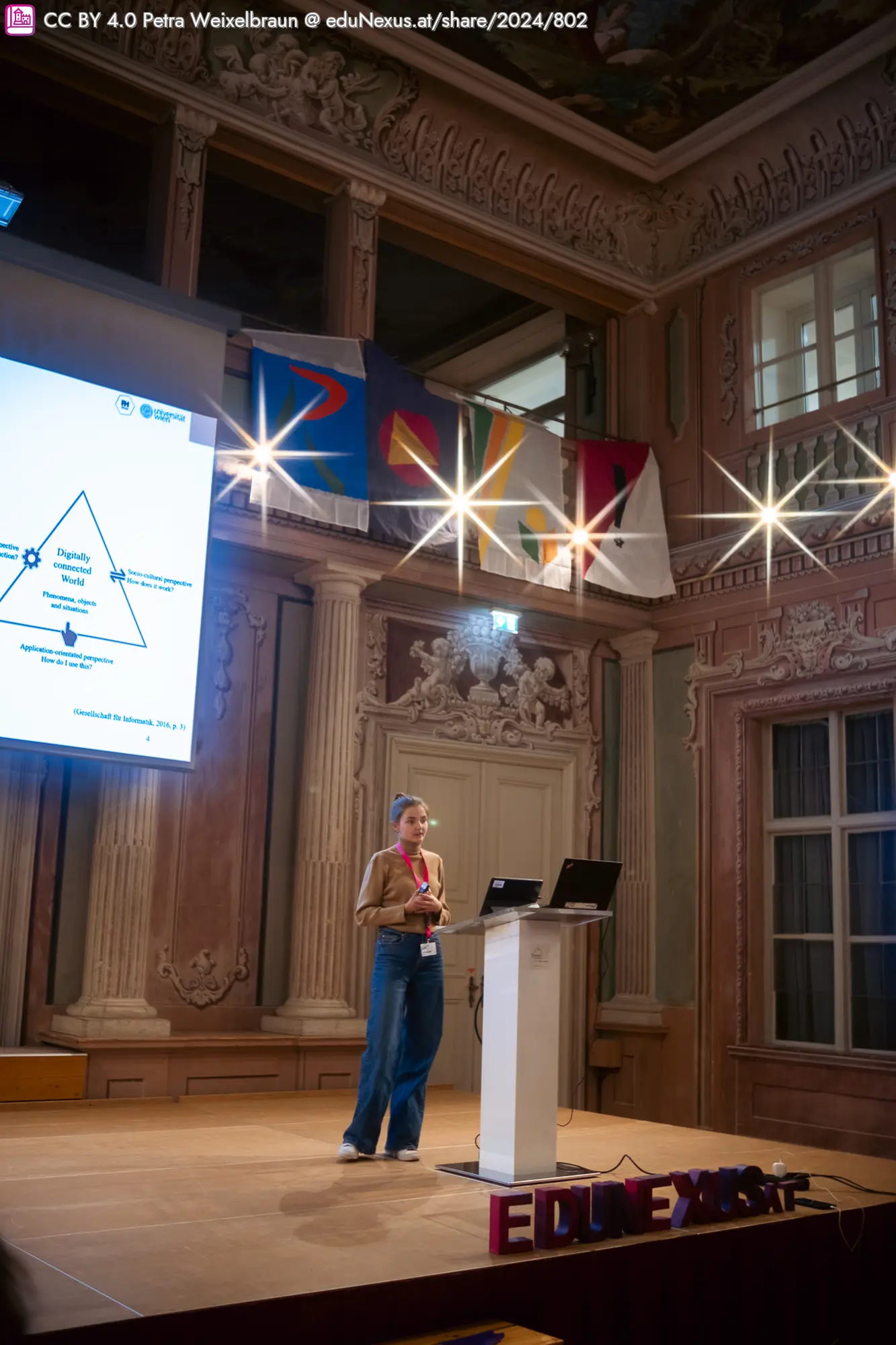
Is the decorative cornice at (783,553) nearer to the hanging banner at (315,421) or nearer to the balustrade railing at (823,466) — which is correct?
the balustrade railing at (823,466)

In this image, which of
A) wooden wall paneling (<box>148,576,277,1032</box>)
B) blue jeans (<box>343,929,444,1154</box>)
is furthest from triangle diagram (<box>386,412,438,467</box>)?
blue jeans (<box>343,929,444,1154</box>)

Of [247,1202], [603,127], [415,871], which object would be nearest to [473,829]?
[415,871]

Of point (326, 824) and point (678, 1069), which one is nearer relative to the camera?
point (326, 824)

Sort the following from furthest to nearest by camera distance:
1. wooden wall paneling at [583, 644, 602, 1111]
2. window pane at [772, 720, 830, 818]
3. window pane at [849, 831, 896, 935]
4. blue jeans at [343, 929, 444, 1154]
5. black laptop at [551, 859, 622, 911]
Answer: wooden wall paneling at [583, 644, 602, 1111] → window pane at [772, 720, 830, 818] → window pane at [849, 831, 896, 935] → blue jeans at [343, 929, 444, 1154] → black laptop at [551, 859, 622, 911]

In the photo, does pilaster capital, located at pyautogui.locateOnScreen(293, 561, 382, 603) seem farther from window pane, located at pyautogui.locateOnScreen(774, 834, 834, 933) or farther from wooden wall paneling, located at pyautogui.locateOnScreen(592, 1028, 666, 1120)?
wooden wall paneling, located at pyautogui.locateOnScreen(592, 1028, 666, 1120)

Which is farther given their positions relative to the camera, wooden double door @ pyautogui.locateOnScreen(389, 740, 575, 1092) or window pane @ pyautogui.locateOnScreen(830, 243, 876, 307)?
wooden double door @ pyautogui.locateOnScreen(389, 740, 575, 1092)

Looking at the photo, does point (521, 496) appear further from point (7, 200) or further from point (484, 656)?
point (7, 200)

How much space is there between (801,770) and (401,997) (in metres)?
4.08

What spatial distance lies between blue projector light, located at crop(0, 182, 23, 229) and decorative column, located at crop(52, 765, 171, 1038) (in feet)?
9.17

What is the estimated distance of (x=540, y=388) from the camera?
10547 mm

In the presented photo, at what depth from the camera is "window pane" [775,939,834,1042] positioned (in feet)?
24.9

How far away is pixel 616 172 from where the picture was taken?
8992mm

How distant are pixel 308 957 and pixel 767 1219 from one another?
12.2 feet

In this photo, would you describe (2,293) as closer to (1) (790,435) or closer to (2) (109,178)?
(2) (109,178)
